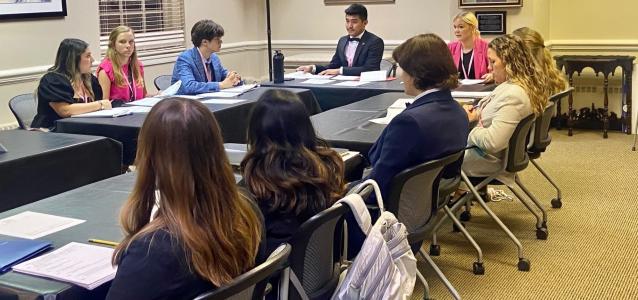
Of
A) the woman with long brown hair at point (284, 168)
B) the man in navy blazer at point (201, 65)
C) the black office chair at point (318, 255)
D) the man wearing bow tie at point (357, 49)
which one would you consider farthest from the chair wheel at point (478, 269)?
the man wearing bow tie at point (357, 49)

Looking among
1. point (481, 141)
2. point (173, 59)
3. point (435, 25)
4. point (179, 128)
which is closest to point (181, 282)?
point (179, 128)

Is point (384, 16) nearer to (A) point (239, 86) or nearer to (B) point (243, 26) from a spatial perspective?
(B) point (243, 26)

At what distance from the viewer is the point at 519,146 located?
Result: 381 cm

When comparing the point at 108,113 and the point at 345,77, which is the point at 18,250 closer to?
the point at 108,113

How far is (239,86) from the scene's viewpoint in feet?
18.0

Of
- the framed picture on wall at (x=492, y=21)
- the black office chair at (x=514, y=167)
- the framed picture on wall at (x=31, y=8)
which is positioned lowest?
the black office chair at (x=514, y=167)

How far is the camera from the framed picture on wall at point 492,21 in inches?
269

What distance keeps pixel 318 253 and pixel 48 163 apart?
5.34 ft

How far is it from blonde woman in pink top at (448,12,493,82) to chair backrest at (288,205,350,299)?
137 inches

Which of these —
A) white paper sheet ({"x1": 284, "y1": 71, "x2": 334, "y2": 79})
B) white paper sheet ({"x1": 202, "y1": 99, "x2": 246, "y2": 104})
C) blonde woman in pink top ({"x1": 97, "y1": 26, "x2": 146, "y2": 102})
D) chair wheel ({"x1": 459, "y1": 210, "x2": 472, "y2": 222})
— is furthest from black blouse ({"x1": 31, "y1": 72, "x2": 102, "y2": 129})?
chair wheel ({"x1": 459, "y1": 210, "x2": 472, "y2": 222})

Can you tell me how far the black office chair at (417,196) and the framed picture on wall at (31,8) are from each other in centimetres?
347

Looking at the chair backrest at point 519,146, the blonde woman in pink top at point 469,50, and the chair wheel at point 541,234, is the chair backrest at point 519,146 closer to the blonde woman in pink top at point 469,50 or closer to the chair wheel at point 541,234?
the chair wheel at point 541,234

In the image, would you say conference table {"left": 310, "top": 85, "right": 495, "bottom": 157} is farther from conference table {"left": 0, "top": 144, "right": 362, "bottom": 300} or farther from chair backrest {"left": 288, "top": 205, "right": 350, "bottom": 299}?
chair backrest {"left": 288, "top": 205, "right": 350, "bottom": 299}

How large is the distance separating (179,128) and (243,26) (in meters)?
6.45
